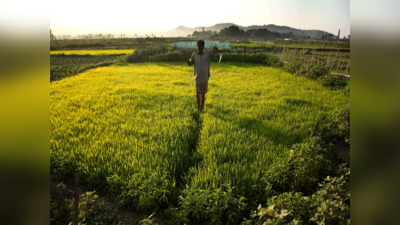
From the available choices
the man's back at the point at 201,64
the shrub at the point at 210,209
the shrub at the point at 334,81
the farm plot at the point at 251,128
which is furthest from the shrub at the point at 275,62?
the shrub at the point at 210,209

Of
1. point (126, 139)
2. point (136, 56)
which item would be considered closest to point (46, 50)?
point (126, 139)

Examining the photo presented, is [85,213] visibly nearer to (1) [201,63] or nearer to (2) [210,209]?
(2) [210,209]

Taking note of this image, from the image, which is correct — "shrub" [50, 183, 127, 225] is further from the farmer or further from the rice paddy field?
Result: the farmer

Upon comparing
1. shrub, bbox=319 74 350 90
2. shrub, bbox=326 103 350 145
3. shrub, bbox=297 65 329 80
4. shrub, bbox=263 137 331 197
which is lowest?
shrub, bbox=263 137 331 197

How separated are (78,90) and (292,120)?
25.5 ft

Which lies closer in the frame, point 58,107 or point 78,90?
point 58,107

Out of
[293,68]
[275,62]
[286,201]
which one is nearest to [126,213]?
[286,201]

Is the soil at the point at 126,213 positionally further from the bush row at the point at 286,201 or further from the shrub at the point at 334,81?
the shrub at the point at 334,81

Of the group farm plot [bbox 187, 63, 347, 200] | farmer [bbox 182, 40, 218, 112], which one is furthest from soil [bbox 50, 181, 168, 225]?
farmer [bbox 182, 40, 218, 112]

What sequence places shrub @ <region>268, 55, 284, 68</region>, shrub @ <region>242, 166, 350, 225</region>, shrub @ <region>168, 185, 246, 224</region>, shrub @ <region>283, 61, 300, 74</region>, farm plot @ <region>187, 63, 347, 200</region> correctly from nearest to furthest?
shrub @ <region>242, 166, 350, 225</region>, shrub @ <region>168, 185, 246, 224</region>, farm plot @ <region>187, 63, 347, 200</region>, shrub @ <region>283, 61, 300, 74</region>, shrub @ <region>268, 55, 284, 68</region>

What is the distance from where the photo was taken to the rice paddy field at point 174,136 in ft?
10.2

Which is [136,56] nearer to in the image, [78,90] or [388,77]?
[78,90]

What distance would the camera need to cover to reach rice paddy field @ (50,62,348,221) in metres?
3.12

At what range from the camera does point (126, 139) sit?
13.7ft
